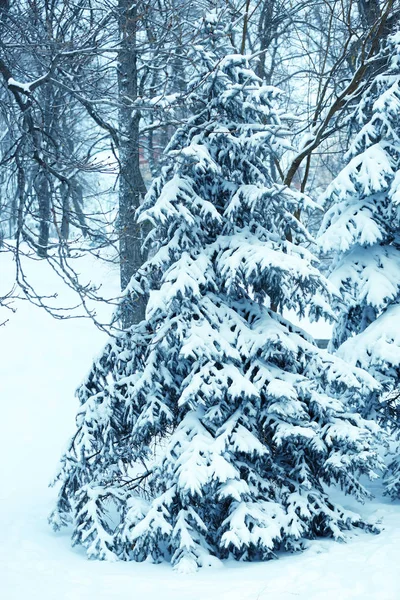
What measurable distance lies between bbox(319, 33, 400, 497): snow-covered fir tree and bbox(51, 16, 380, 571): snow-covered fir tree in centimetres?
85

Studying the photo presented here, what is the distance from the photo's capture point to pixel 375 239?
8.82 meters

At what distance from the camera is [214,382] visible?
22.5 feet

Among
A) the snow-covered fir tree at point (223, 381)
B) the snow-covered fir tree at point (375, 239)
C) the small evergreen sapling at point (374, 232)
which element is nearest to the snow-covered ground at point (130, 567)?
the snow-covered fir tree at point (223, 381)

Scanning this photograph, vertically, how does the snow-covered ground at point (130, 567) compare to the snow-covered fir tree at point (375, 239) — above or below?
below

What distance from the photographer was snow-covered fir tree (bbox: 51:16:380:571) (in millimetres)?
6785

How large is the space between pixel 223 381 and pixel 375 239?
10.6 feet

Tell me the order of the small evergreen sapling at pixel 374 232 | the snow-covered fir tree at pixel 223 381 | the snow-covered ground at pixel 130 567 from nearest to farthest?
the snow-covered ground at pixel 130 567
the snow-covered fir tree at pixel 223 381
the small evergreen sapling at pixel 374 232

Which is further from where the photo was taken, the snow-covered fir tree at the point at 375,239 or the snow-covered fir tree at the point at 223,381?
the snow-covered fir tree at the point at 375,239

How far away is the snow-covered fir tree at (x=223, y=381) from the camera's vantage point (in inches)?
267

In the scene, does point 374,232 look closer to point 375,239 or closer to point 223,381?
point 375,239

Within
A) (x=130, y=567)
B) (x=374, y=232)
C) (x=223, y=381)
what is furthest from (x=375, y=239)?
(x=130, y=567)

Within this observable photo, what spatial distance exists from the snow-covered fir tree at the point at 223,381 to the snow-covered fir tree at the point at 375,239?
2.78 feet

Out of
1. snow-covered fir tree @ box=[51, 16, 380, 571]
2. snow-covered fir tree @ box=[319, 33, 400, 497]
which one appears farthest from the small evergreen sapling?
snow-covered fir tree @ box=[51, 16, 380, 571]

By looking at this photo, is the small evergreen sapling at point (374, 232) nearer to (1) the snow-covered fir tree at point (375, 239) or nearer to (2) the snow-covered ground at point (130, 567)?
(1) the snow-covered fir tree at point (375, 239)
